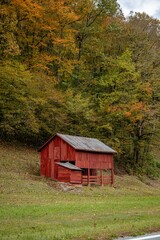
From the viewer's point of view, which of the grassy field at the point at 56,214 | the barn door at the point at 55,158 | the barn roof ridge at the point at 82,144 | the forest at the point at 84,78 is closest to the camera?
the grassy field at the point at 56,214

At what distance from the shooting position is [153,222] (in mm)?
14508

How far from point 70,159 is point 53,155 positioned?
1793 mm

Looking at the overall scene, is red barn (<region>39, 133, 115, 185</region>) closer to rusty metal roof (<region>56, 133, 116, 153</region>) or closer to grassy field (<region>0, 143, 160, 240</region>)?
rusty metal roof (<region>56, 133, 116, 153</region>)

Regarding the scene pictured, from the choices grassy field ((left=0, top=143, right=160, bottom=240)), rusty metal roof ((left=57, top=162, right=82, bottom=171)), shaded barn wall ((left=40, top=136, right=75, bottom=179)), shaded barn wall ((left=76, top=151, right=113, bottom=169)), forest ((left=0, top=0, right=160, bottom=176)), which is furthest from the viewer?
forest ((left=0, top=0, right=160, bottom=176))

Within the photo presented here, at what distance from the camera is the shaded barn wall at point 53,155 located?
33.9 m

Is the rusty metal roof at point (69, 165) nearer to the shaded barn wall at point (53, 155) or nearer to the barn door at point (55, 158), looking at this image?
the shaded barn wall at point (53, 155)

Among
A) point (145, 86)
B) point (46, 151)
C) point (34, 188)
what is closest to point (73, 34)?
point (145, 86)

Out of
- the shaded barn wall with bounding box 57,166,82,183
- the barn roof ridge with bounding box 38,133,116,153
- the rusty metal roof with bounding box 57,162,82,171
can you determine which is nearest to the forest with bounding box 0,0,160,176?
the barn roof ridge with bounding box 38,133,116,153

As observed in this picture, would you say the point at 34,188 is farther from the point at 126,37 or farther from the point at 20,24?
the point at 126,37

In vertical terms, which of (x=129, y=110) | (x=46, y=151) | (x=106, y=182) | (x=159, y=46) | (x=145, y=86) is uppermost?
(x=159, y=46)

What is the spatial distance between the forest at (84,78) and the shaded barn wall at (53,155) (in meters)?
4.39

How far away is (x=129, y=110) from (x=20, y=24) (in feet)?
52.6

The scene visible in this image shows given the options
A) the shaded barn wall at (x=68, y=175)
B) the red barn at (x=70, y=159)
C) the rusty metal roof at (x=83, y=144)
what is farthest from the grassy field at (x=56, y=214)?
the rusty metal roof at (x=83, y=144)

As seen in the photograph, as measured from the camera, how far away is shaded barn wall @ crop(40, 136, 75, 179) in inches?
1335
